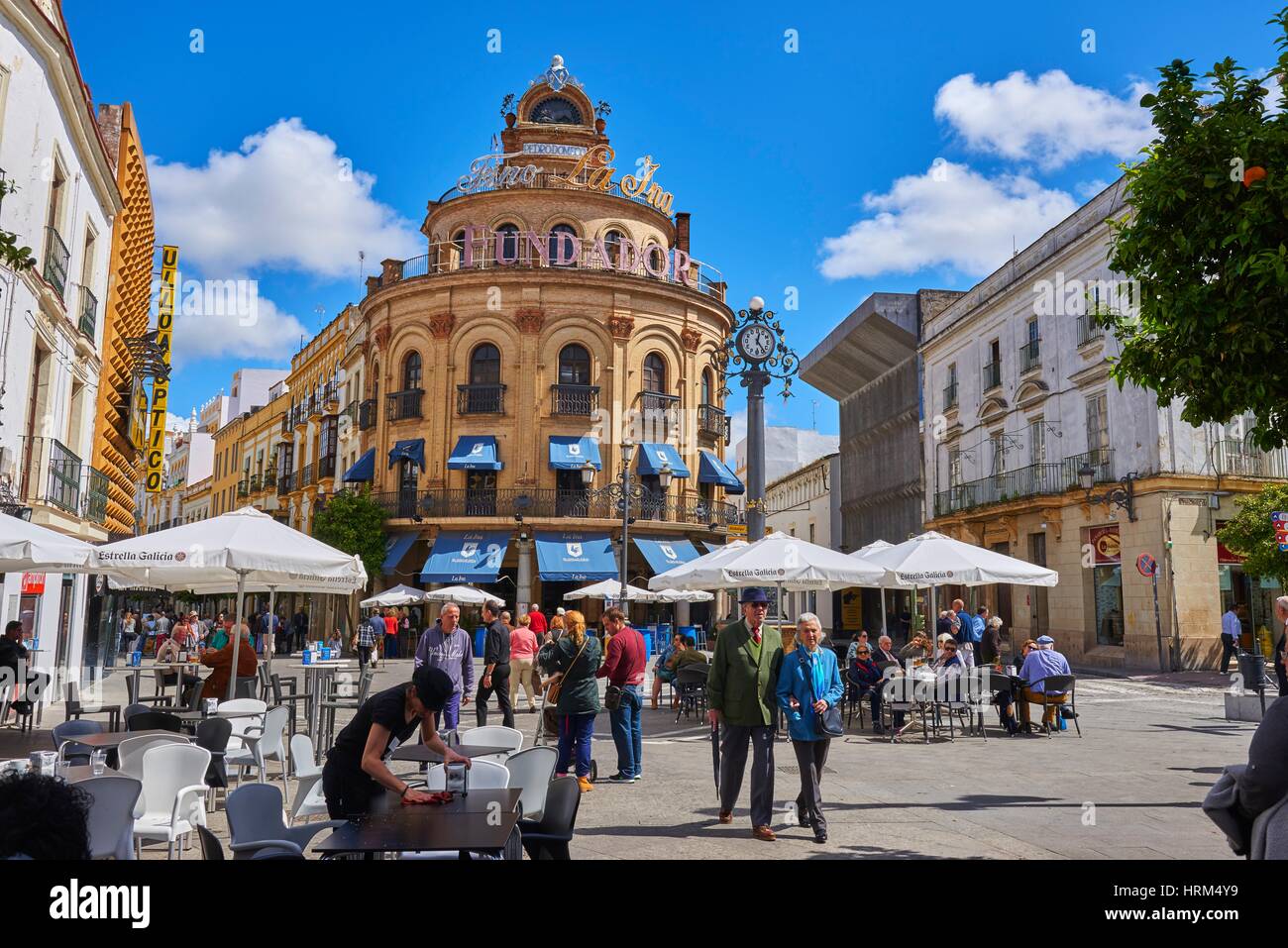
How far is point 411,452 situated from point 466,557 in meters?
4.64

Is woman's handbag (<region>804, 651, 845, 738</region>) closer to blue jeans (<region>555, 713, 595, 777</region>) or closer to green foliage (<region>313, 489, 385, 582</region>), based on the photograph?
blue jeans (<region>555, 713, 595, 777</region>)

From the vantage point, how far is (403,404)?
3519 cm

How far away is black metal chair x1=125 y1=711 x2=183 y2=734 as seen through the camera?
848 cm

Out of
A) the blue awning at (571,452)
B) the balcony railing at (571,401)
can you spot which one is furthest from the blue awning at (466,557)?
the balcony railing at (571,401)

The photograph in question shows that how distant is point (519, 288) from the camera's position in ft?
112

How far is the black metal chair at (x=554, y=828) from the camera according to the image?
511cm

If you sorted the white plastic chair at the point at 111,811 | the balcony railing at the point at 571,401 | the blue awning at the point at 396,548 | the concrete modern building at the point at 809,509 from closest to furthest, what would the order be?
the white plastic chair at the point at 111,811
the blue awning at the point at 396,548
the balcony railing at the point at 571,401
the concrete modern building at the point at 809,509

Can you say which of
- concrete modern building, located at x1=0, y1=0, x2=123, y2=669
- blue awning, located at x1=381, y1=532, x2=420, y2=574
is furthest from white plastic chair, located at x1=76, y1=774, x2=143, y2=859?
blue awning, located at x1=381, y1=532, x2=420, y2=574

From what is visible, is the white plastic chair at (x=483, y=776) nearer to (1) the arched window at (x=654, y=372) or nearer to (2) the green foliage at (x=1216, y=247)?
(2) the green foliage at (x=1216, y=247)

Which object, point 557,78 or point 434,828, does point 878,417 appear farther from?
point 434,828

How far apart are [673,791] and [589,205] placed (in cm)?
2943

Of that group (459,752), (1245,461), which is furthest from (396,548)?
(459,752)

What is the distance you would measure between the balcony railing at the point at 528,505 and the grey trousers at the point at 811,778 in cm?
2488

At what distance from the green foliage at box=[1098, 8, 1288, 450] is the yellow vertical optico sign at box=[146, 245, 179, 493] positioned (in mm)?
24971
